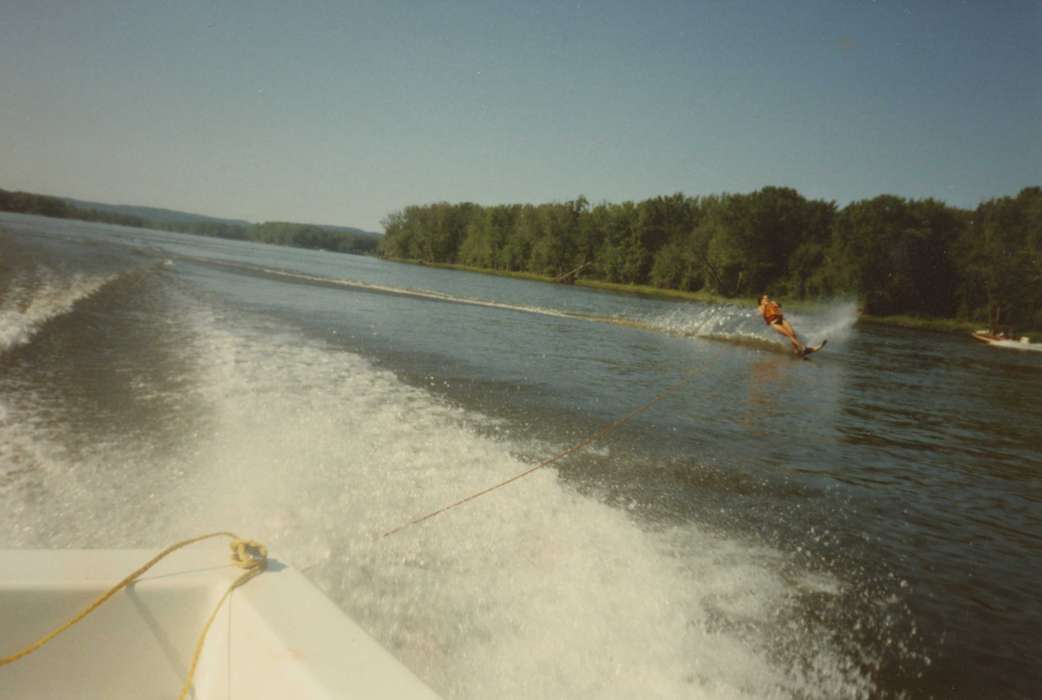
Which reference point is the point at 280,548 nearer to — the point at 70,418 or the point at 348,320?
the point at 70,418

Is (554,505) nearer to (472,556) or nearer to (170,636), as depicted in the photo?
(472,556)

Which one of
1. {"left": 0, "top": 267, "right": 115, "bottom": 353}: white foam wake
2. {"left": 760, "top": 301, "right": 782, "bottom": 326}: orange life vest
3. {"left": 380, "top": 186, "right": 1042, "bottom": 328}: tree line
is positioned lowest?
{"left": 0, "top": 267, "right": 115, "bottom": 353}: white foam wake

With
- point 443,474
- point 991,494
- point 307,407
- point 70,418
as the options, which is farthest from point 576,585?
point 991,494

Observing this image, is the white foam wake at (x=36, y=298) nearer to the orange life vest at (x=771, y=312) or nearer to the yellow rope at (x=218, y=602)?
the yellow rope at (x=218, y=602)

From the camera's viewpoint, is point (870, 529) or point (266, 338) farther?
point (266, 338)

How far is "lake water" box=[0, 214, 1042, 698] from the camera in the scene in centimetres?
308

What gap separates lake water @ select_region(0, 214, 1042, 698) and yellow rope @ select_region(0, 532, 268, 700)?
1.12 metres

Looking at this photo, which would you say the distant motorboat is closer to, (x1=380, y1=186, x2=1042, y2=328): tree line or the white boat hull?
(x1=380, y1=186, x2=1042, y2=328): tree line

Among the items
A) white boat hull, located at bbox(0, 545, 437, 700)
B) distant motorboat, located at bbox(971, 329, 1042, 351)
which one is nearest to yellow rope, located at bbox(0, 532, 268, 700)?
white boat hull, located at bbox(0, 545, 437, 700)

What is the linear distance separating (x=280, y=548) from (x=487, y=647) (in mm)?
1559

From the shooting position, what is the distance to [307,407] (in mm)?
6496

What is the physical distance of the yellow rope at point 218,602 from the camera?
172 centimetres

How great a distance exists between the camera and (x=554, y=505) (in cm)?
458

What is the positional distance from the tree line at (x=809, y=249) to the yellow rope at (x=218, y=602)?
5887 centimetres
